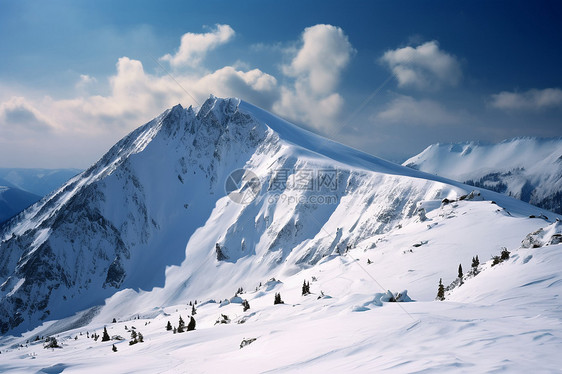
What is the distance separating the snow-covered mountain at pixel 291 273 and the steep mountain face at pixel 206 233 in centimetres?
72

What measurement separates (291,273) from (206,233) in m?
66.2

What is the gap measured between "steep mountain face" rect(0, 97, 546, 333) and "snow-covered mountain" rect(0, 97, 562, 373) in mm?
717

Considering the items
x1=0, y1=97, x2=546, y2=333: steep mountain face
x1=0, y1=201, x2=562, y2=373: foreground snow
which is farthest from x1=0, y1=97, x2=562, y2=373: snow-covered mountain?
x1=0, y1=97, x2=546, y2=333: steep mountain face

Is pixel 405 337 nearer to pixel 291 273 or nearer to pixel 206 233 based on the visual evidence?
pixel 291 273

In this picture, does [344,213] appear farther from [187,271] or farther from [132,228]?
[132,228]

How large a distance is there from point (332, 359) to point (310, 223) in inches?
5428

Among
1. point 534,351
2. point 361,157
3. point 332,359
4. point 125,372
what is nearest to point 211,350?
point 125,372

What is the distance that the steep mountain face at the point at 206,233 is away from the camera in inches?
5310

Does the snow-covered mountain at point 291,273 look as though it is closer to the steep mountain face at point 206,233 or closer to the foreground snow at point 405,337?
the foreground snow at point 405,337

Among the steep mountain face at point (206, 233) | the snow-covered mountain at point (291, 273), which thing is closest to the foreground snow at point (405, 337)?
the snow-covered mountain at point (291, 273)

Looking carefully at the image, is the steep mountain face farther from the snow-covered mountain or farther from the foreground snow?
the foreground snow

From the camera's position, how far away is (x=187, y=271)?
162125 mm

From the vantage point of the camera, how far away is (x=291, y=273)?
130000mm

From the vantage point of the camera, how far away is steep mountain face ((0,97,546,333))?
135 metres
